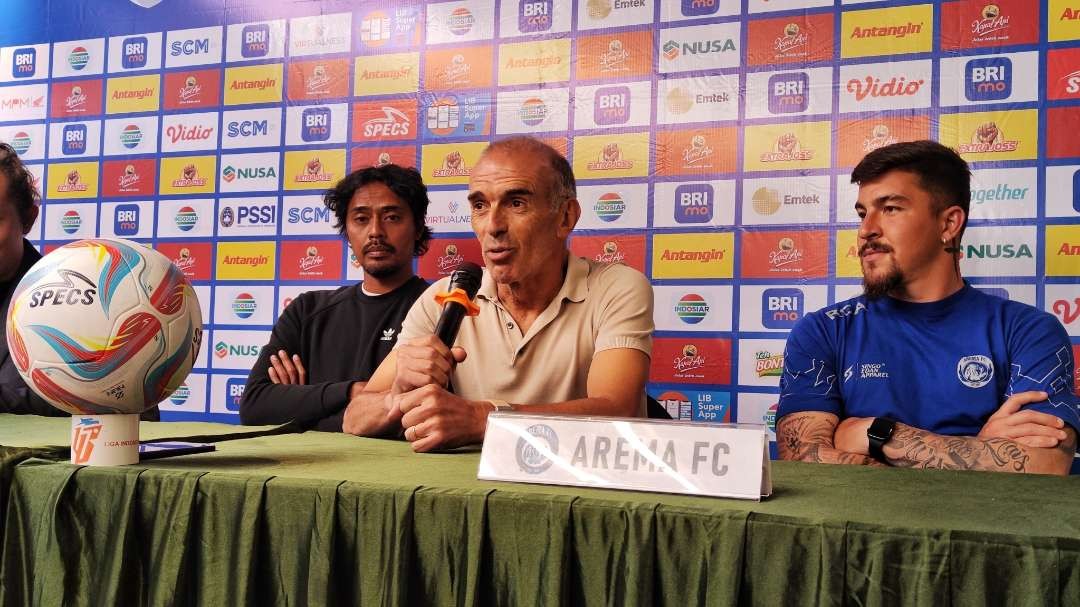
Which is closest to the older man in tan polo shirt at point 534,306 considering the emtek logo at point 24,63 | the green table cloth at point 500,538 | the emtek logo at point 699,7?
the green table cloth at point 500,538

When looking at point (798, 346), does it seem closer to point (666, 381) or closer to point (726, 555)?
point (666, 381)

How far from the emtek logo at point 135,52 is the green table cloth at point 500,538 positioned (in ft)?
10.8

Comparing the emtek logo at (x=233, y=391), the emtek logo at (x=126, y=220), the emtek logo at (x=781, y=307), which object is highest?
the emtek logo at (x=126, y=220)

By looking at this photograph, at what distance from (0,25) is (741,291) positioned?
376 centimetres

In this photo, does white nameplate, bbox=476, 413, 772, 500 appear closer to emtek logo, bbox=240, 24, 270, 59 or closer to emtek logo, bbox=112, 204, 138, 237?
emtek logo, bbox=240, 24, 270, 59

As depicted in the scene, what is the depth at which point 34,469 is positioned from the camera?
3.89 ft

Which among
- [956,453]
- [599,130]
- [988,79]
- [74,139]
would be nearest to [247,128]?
[74,139]

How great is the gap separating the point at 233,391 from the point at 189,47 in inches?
62.1

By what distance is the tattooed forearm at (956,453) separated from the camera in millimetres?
1703

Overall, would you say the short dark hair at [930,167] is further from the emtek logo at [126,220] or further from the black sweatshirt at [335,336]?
the emtek logo at [126,220]

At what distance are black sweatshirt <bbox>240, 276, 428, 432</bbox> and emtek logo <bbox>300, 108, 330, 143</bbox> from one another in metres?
0.85

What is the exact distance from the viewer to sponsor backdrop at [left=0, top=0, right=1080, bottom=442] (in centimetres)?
279

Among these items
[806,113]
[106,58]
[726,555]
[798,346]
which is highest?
[106,58]

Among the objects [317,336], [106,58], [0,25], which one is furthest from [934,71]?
[0,25]
